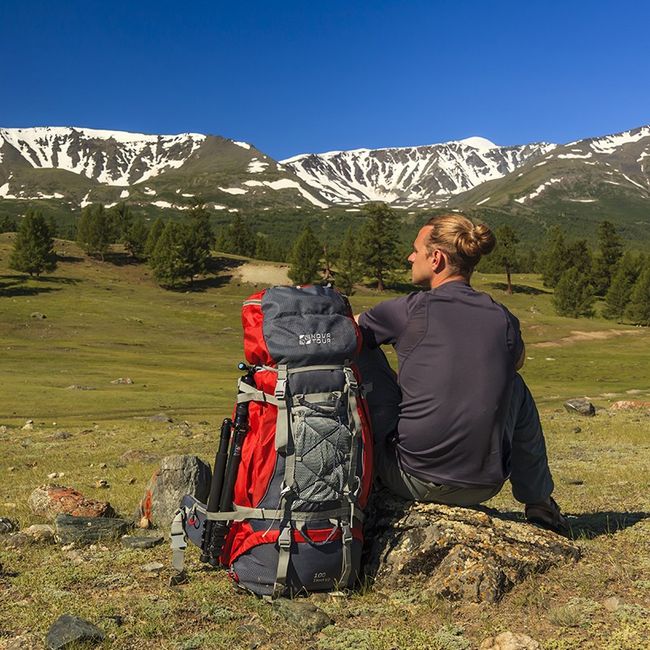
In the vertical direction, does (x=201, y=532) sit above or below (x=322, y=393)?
below

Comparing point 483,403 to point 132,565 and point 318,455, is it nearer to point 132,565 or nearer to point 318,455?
point 318,455

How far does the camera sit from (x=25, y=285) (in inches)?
3524

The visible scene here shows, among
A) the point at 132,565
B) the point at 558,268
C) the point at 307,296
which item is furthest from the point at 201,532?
the point at 558,268

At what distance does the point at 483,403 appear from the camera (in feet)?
18.3

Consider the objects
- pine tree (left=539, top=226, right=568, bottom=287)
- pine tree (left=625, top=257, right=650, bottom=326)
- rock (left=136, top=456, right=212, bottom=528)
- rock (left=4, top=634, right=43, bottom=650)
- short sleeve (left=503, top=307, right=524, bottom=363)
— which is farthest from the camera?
pine tree (left=539, top=226, right=568, bottom=287)

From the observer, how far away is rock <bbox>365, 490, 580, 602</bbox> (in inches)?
211

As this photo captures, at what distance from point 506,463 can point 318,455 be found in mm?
1924

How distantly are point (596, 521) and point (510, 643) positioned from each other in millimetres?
4003

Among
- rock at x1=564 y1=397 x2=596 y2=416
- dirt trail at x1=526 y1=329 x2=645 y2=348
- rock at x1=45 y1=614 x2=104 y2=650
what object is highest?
rock at x1=45 y1=614 x2=104 y2=650

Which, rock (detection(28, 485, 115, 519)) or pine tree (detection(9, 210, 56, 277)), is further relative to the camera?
pine tree (detection(9, 210, 56, 277))

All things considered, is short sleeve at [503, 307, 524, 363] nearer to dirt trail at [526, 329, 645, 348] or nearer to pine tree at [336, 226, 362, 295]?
dirt trail at [526, 329, 645, 348]

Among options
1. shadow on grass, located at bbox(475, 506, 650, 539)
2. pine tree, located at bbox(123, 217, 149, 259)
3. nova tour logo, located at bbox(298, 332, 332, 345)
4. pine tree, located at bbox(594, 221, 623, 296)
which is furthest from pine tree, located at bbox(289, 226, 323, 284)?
nova tour logo, located at bbox(298, 332, 332, 345)

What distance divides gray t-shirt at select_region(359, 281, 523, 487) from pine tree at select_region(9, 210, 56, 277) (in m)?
99.3

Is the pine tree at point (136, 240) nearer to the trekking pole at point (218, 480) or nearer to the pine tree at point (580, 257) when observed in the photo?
the pine tree at point (580, 257)
